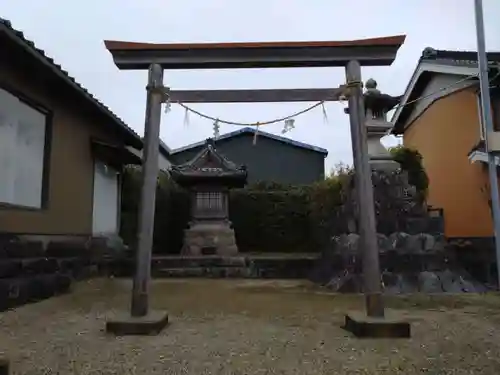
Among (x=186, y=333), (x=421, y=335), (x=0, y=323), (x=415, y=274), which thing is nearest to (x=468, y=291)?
(x=415, y=274)

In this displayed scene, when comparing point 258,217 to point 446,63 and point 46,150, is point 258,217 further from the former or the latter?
point 46,150

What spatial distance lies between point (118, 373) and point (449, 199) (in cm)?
1024

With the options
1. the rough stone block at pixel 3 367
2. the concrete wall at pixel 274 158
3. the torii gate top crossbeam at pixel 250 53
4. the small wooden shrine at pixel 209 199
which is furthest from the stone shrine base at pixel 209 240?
the concrete wall at pixel 274 158

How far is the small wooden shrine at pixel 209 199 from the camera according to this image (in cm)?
1280

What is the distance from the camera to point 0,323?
4836 millimetres

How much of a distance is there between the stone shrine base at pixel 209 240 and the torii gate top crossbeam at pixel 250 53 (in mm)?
8238

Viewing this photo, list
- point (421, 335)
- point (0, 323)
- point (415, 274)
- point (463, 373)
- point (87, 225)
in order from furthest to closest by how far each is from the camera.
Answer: point (87, 225)
point (415, 274)
point (0, 323)
point (421, 335)
point (463, 373)

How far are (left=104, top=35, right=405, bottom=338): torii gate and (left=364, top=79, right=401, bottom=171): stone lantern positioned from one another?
4183 millimetres

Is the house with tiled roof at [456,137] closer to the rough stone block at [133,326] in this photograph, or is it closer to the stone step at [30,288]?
the rough stone block at [133,326]

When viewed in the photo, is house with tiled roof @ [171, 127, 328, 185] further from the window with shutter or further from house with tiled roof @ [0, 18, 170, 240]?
the window with shutter

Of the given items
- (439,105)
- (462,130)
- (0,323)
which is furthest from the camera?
(439,105)

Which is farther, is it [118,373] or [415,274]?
[415,274]

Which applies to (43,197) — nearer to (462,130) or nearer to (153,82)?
(153,82)

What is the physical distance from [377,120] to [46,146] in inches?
248
